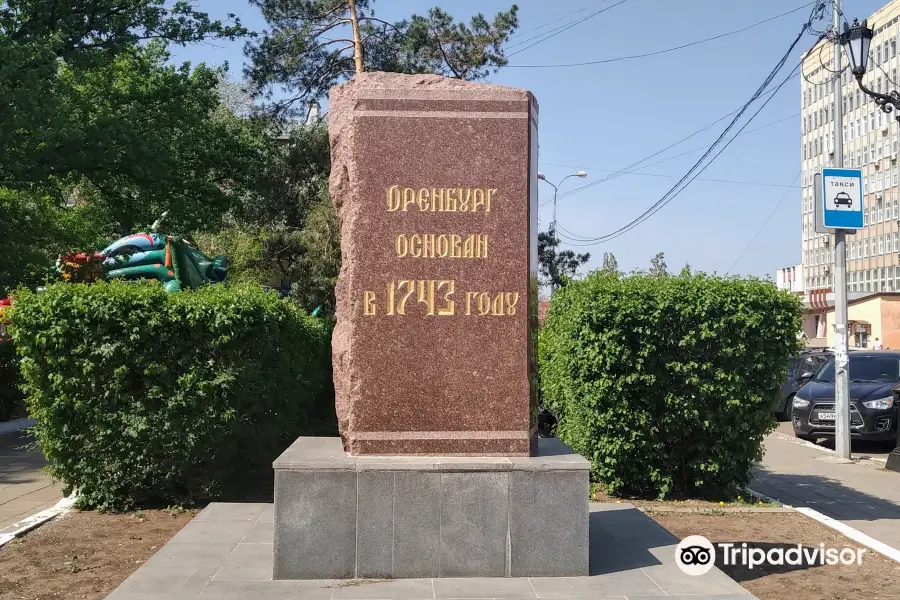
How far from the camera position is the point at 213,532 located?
21.6 feet

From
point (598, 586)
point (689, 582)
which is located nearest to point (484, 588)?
point (598, 586)

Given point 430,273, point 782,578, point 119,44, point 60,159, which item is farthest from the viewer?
point 119,44

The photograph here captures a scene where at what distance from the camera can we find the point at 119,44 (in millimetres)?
21922

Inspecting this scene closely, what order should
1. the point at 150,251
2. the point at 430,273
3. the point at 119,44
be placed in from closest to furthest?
the point at 430,273 → the point at 150,251 → the point at 119,44

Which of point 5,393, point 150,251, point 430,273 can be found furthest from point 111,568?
point 150,251

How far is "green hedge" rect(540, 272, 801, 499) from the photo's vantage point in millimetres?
8852

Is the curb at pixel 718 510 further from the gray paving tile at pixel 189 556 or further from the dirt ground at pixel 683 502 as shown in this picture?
the gray paving tile at pixel 189 556

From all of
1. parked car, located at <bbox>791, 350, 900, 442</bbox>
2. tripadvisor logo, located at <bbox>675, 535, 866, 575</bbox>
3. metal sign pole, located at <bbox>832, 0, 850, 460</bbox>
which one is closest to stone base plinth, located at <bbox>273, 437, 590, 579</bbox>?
tripadvisor logo, located at <bbox>675, 535, 866, 575</bbox>

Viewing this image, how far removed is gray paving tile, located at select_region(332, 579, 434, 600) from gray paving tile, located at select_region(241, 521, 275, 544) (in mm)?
1055

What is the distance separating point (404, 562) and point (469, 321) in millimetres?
1589

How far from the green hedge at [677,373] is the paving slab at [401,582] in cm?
267

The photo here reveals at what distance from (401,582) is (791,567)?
10.8 feet

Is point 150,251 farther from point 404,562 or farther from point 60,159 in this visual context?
point 404,562

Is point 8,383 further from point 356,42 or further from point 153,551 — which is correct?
point 356,42
